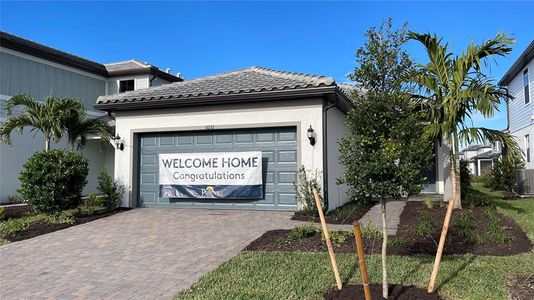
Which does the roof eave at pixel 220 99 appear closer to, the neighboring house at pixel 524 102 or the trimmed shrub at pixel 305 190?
the trimmed shrub at pixel 305 190

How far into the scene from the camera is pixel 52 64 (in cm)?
1711

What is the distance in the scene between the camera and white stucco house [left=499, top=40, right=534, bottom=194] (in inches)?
656

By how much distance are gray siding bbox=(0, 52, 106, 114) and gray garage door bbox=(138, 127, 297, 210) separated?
7353mm

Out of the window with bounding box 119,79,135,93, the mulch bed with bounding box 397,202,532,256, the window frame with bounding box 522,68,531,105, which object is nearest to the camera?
the mulch bed with bounding box 397,202,532,256

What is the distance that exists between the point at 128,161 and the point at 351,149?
9.02 meters

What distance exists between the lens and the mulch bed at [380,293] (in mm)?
4082

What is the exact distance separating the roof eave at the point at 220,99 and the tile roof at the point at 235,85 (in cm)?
8

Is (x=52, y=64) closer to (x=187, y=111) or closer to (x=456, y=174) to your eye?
(x=187, y=111)

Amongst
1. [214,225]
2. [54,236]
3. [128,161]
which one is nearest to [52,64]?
[128,161]

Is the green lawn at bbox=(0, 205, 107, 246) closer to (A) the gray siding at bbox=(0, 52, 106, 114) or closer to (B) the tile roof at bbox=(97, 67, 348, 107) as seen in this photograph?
(B) the tile roof at bbox=(97, 67, 348, 107)

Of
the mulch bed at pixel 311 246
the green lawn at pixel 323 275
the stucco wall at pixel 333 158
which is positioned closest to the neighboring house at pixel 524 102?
the stucco wall at pixel 333 158

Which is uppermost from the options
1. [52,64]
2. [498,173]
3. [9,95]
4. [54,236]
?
[52,64]

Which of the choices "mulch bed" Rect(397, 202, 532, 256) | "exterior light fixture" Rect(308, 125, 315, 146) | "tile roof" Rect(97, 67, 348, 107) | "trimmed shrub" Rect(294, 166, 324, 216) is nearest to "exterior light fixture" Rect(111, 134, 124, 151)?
"tile roof" Rect(97, 67, 348, 107)

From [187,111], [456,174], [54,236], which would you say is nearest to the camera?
[54,236]
